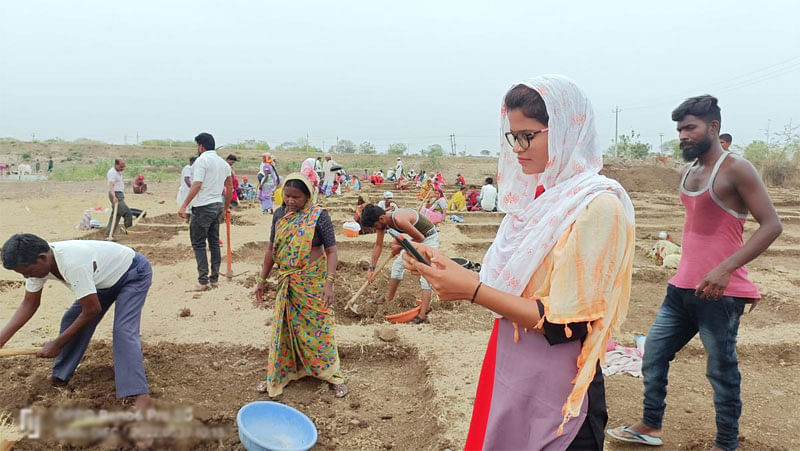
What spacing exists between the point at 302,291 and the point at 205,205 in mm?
3148

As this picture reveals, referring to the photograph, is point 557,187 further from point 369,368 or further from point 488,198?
point 488,198

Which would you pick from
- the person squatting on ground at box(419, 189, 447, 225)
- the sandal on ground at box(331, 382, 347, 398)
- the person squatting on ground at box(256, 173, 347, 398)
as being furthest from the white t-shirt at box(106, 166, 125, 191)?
the sandal on ground at box(331, 382, 347, 398)

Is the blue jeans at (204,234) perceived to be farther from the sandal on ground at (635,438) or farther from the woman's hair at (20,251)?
the sandal on ground at (635,438)

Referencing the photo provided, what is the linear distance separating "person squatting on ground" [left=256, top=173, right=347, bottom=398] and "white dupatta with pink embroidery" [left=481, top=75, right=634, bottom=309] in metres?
2.02

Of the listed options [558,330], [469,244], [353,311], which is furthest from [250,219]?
[558,330]

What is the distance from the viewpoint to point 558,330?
4.30 feet

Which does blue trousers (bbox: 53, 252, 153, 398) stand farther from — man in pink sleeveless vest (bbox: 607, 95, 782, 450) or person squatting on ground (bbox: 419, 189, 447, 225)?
person squatting on ground (bbox: 419, 189, 447, 225)

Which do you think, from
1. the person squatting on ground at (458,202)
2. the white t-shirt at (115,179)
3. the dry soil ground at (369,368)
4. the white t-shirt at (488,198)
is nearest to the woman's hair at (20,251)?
the dry soil ground at (369,368)

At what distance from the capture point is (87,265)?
8.98 feet

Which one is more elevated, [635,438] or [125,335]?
[125,335]

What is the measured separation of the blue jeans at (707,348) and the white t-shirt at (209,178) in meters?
5.05

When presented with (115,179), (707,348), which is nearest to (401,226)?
(707,348)

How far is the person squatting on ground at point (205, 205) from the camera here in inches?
230

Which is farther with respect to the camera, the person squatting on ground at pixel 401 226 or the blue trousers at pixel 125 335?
the person squatting on ground at pixel 401 226
